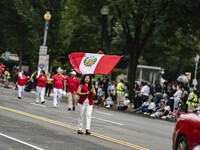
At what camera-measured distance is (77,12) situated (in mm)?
35875


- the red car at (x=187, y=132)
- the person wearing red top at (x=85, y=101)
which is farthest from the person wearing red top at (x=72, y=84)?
the red car at (x=187, y=132)

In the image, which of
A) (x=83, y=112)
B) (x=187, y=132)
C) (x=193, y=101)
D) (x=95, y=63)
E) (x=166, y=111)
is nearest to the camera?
(x=187, y=132)

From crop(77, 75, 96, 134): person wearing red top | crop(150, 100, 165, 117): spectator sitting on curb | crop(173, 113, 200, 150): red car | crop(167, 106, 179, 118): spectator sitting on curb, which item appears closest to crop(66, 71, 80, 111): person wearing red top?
crop(150, 100, 165, 117): spectator sitting on curb

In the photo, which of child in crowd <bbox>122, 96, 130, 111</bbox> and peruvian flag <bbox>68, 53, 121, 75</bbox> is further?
child in crowd <bbox>122, 96, 130, 111</bbox>

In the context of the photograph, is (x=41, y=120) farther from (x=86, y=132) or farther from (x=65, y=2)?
(x=65, y=2)

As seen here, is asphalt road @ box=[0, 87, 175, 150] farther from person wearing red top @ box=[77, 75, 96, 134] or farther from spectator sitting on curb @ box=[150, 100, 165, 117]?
spectator sitting on curb @ box=[150, 100, 165, 117]

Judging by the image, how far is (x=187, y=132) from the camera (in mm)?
8461

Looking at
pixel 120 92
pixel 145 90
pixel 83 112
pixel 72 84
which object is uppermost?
pixel 72 84

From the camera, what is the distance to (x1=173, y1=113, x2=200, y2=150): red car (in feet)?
26.2

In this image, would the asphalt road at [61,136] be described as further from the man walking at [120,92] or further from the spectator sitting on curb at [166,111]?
the man walking at [120,92]

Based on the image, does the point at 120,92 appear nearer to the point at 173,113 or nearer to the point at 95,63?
the point at 173,113

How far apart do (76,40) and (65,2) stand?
20921 millimetres

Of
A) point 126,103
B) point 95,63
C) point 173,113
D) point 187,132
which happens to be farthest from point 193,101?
point 187,132

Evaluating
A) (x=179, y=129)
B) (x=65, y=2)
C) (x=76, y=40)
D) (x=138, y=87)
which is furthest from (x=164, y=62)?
(x=179, y=129)
